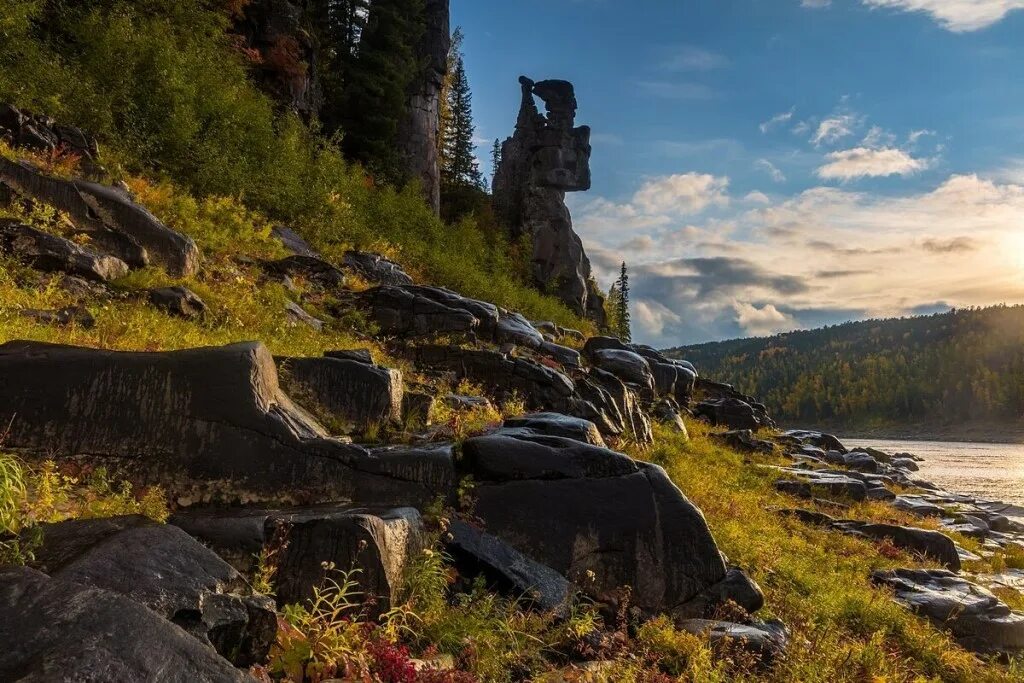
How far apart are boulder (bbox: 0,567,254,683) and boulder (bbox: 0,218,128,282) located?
9849 mm

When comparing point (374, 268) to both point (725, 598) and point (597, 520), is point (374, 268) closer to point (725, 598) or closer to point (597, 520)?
point (597, 520)

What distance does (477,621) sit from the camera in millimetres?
6457

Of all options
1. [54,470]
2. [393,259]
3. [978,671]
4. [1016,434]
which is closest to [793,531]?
[978,671]

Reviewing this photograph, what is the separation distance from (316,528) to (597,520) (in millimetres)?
3997

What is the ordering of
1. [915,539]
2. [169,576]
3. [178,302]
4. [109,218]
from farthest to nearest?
[915,539], [109,218], [178,302], [169,576]

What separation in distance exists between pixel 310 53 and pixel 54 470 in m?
38.6

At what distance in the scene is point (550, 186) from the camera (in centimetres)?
5825

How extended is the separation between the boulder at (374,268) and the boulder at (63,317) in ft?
46.1

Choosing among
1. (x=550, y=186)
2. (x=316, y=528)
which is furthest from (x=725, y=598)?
(x=550, y=186)

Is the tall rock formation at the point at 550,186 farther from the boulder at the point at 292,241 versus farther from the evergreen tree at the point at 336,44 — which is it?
the boulder at the point at 292,241

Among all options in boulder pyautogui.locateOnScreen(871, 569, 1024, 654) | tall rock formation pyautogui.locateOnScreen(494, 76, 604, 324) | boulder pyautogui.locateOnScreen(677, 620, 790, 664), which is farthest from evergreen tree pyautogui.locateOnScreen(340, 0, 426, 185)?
boulder pyautogui.locateOnScreen(677, 620, 790, 664)

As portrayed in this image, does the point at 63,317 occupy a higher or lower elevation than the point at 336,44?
lower

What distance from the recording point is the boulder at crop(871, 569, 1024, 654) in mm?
11714

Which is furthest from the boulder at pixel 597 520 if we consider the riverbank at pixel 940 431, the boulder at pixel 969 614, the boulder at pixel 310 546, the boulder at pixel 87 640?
the riverbank at pixel 940 431
